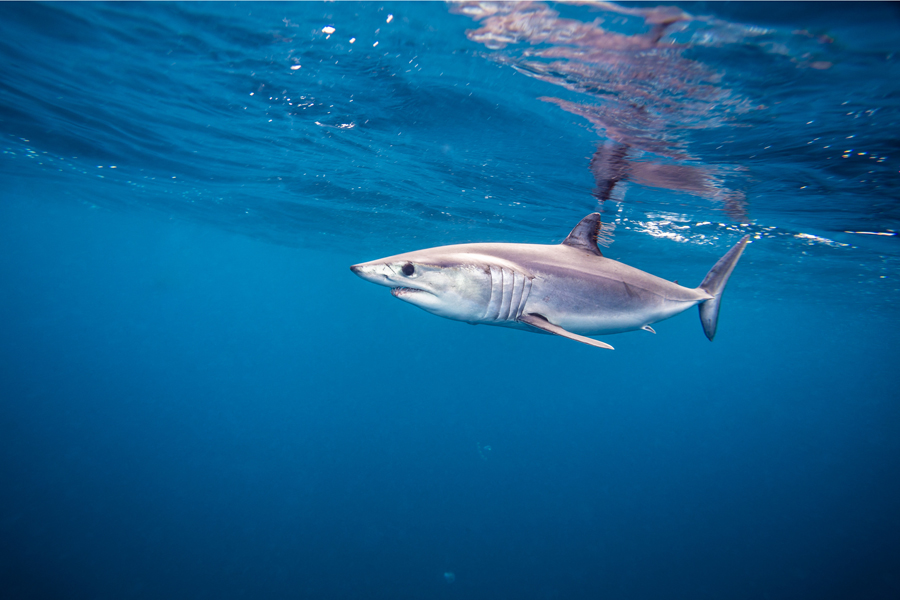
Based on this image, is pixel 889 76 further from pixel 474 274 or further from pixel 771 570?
pixel 771 570

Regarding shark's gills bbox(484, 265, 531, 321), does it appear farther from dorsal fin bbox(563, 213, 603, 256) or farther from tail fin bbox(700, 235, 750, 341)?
tail fin bbox(700, 235, 750, 341)

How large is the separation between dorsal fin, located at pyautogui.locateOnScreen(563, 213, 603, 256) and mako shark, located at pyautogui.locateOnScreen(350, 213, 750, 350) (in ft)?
0.04

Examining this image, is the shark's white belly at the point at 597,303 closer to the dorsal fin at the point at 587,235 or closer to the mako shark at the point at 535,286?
the mako shark at the point at 535,286

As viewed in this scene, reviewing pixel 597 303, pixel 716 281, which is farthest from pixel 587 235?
pixel 716 281

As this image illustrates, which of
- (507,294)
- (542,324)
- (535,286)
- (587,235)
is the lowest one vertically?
(542,324)

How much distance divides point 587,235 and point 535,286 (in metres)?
1.43

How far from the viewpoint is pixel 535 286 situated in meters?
3.78

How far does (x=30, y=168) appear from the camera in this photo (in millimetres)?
19172

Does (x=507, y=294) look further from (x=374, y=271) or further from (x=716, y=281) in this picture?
(x=716, y=281)

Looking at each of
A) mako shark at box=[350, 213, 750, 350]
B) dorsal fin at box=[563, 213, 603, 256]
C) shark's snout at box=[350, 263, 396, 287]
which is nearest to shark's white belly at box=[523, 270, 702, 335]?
mako shark at box=[350, 213, 750, 350]

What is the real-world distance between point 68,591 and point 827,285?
36000 millimetres

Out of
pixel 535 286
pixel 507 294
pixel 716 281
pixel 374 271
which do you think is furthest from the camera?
pixel 716 281

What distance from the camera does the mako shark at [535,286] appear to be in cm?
330

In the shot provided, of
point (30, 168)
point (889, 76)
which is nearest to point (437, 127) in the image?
point (889, 76)
